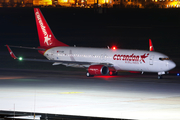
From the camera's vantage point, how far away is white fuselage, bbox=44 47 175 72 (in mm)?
49037

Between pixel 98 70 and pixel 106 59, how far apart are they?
3033mm

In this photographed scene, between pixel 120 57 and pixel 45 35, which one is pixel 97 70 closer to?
pixel 120 57

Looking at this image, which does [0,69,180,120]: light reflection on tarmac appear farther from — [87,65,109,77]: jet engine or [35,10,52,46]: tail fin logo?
[35,10,52,46]: tail fin logo

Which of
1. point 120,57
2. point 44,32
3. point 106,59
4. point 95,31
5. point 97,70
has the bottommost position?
point 95,31

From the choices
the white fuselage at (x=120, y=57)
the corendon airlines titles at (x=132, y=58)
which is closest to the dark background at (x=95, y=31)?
the white fuselage at (x=120, y=57)

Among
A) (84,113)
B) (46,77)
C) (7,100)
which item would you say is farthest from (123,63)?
(84,113)

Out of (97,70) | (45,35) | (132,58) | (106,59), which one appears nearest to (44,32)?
(45,35)

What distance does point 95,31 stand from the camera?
353 ft

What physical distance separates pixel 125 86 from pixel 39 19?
73.7ft

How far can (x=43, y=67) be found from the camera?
63.1 meters

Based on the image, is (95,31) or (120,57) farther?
(95,31)

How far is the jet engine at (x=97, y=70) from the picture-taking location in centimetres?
4997

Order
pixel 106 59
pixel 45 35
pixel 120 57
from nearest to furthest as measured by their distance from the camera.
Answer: pixel 120 57 < pixel 106 59 < pixel 45 35

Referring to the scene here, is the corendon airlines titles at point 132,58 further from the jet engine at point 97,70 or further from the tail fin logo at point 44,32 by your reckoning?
the tail fin logo at point 44,32
